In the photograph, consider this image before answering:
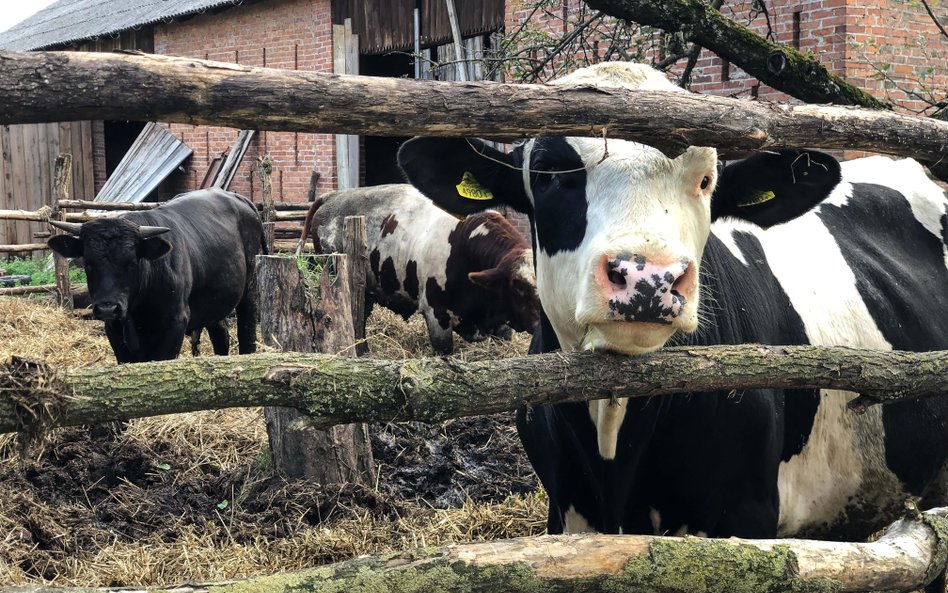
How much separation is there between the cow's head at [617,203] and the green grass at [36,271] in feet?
40.8

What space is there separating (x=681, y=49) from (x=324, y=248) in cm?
610

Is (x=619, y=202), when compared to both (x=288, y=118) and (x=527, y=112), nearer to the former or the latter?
(x=527, y=112)

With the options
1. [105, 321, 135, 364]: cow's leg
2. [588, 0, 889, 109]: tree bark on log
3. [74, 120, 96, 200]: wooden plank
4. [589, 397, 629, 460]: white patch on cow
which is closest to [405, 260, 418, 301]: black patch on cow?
[105, 321, 135, 364]: cow's leg

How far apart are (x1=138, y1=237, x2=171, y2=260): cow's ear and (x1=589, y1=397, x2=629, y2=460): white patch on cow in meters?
4.93

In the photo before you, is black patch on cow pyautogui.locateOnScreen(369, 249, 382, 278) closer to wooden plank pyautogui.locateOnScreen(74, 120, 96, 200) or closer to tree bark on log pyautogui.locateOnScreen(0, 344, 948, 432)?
tree bark on log pyautogui.locateOnScreen(0, 344, 948, 432)

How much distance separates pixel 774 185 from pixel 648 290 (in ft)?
3.63

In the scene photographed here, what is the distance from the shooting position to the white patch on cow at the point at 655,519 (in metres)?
2.94

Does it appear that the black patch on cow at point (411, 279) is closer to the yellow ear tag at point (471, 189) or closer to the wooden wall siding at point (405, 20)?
the wooden wall siding at point (405, 20)

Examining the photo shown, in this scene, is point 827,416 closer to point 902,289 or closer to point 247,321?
point 902,289

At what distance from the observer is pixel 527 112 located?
233 centimetres

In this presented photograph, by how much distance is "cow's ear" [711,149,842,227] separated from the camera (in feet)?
9.99

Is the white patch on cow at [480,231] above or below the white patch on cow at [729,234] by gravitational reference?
below

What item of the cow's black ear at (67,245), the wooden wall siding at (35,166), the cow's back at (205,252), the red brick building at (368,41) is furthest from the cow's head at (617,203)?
the wooden wall siding at (35,166)

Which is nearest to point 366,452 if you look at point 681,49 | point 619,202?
point 681,49
